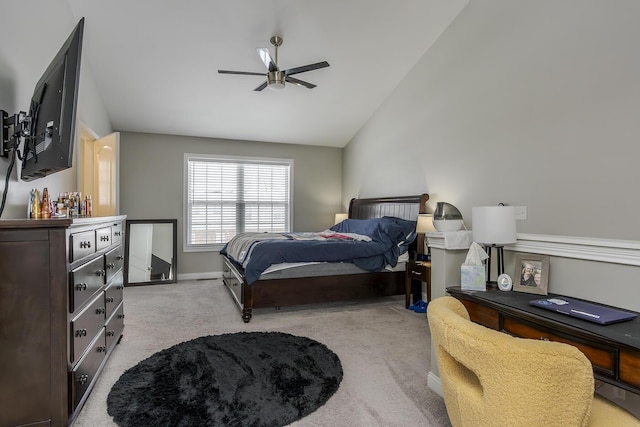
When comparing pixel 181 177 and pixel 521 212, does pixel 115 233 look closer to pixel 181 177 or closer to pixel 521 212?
pixel 181 177

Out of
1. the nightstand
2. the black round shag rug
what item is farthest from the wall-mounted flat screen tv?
the nightstand

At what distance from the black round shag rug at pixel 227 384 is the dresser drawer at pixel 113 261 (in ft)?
2.34

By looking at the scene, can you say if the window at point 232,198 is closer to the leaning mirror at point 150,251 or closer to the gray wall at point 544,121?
the leaning mirror at point 150,251

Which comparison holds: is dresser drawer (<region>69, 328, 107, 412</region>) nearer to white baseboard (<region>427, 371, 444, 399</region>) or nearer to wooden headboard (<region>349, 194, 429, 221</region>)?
white baseboard (<region>427, 371, 444, 399</region>)

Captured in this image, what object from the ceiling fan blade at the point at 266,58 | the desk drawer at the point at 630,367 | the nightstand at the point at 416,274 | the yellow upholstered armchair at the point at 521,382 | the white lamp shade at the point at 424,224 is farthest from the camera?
the white lamp shade at the point at 424,224

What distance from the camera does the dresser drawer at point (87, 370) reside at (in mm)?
1715

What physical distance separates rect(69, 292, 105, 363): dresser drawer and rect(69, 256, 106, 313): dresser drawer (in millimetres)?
64

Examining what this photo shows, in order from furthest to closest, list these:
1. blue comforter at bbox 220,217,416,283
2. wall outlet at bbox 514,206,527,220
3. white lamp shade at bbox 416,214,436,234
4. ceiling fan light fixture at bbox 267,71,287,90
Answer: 1. white lamp shade at bbox 416,214,436,234
2. blue comforter at bbox 220,217,416,283
3. ceiling fan light fixture at bbox 267,71,287,90
4. wall outlet at bbox 514,206,527,220

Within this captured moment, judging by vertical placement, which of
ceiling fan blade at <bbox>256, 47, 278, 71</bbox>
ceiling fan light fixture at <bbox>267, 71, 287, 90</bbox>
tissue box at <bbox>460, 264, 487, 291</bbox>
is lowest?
tissue box at <bbox>460, 264, 487, 291</bbox>

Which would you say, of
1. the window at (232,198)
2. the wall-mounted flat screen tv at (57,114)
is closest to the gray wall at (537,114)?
the window at (232,198)

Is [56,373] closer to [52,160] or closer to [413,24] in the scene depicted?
[52,160]

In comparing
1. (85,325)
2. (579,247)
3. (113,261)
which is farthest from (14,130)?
(579,247)

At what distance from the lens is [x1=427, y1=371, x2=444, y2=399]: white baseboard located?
2111mm

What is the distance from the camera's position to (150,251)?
5.51m
